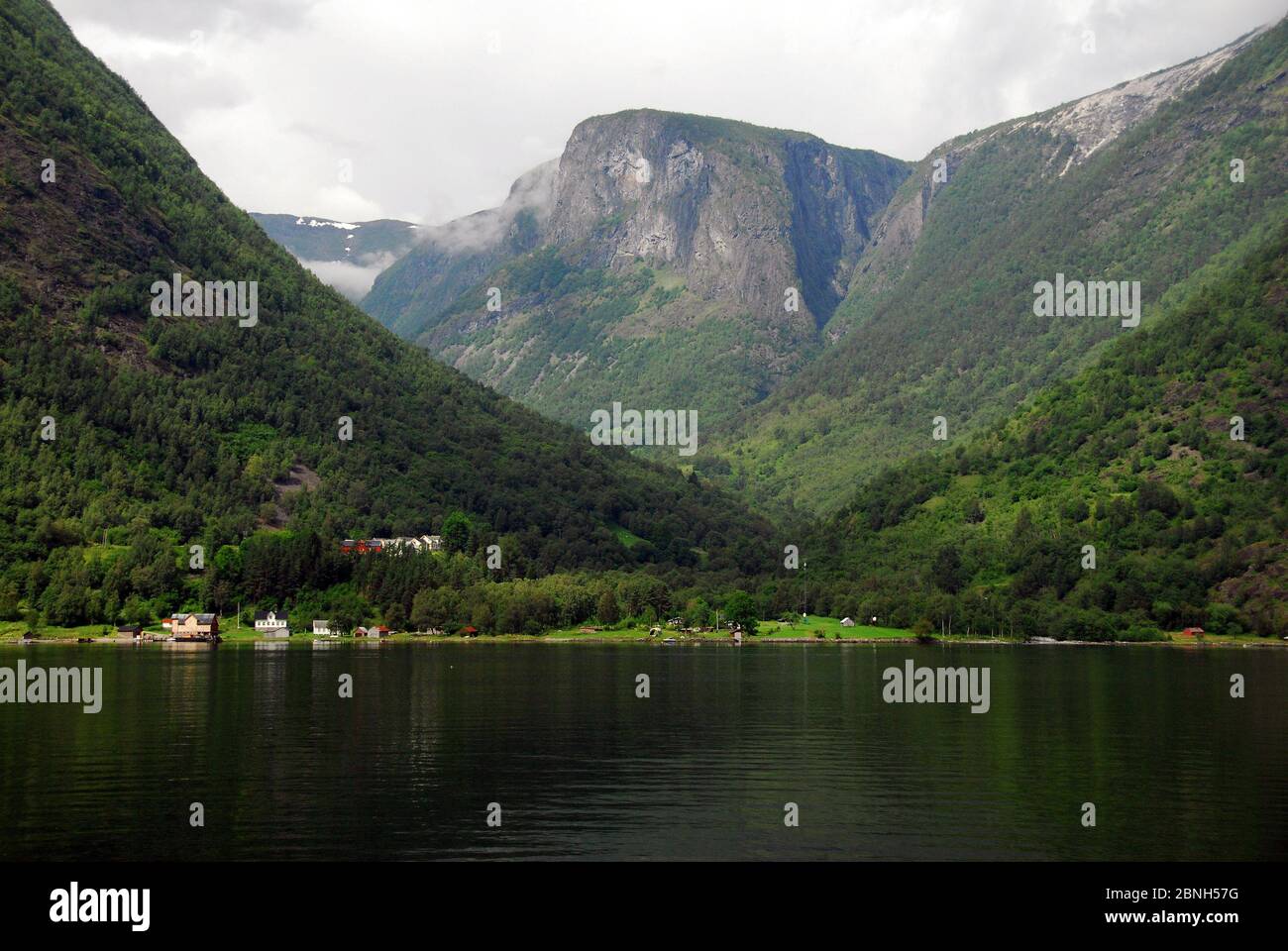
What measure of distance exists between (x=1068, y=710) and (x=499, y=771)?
186 ft

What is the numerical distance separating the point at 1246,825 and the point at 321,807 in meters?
43.6

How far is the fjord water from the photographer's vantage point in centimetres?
5731

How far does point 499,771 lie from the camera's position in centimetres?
7488

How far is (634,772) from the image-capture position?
7562cm

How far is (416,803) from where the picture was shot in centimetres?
6488

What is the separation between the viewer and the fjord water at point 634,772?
57312 millimetres

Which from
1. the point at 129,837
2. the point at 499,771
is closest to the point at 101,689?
the point at 499,771
